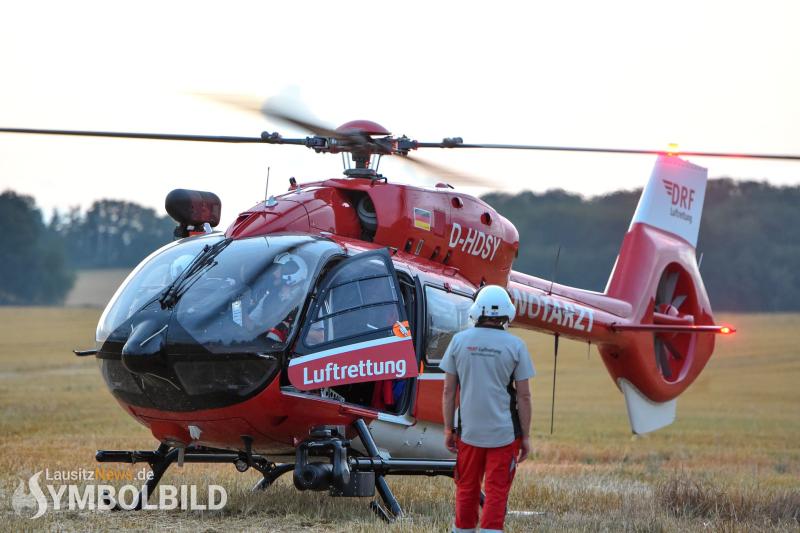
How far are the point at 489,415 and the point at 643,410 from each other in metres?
8.17

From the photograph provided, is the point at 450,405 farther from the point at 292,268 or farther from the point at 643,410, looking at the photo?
the point at 643,410

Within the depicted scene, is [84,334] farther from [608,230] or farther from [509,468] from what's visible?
[509,468]

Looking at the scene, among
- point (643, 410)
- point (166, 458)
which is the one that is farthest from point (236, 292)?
point (643, 410)

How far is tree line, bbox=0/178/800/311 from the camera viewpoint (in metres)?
39.6

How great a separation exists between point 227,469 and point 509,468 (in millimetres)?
7675

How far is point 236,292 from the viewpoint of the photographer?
10.0m

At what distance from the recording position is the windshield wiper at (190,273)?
10055 millimetres

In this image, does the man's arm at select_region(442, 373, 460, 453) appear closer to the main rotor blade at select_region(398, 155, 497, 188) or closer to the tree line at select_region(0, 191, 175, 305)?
the main rotor blade at select_region(398, 155, 497, 188)

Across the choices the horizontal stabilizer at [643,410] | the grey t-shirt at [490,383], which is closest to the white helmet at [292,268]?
the grey t-shirt at [490,383]

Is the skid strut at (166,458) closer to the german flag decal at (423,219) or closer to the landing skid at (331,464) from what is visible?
the landing skid at (331,464)

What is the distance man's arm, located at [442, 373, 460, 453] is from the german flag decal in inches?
137

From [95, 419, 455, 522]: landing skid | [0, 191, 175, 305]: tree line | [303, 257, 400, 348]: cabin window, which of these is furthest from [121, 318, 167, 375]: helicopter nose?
[0, 191, 175, 305]: tree line

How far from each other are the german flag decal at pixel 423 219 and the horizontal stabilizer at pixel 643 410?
491 centimetres

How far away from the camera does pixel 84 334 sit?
55.3 meters
